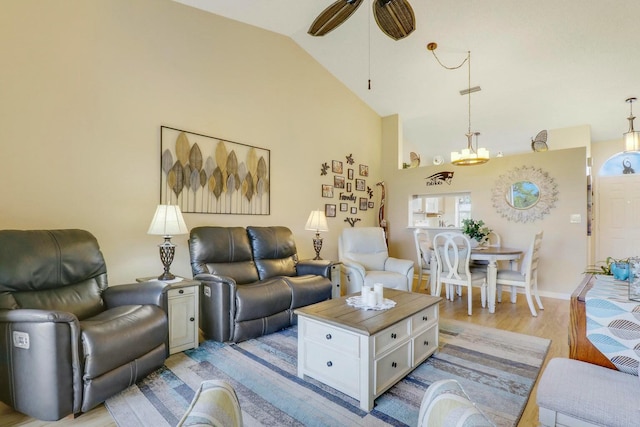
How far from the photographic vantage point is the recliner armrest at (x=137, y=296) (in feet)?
7.63

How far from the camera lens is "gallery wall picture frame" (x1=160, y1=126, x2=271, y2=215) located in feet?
10.5

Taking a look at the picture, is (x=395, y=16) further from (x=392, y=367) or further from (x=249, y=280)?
(x=249, y=280)

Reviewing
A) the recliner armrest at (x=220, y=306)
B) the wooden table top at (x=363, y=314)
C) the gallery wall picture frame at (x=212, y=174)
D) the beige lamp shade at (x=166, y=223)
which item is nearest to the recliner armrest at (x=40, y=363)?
the beige lamp shade at (x=166, y=223)

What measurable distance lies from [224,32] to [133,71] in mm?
1251

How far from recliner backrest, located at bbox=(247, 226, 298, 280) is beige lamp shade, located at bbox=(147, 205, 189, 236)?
991 millimetres

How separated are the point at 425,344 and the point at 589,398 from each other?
126cm

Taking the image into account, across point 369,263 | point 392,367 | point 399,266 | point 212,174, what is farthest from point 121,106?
point 399,266

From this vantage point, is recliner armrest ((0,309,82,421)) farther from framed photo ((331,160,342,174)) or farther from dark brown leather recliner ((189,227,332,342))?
framed photo ((331,160,342,174))

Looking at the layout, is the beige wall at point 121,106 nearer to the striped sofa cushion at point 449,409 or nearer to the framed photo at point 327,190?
the framed photo at point 327,190

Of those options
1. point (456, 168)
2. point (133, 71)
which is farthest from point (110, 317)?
point (456, 168)

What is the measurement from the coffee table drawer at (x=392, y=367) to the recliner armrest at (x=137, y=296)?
5.43 feet

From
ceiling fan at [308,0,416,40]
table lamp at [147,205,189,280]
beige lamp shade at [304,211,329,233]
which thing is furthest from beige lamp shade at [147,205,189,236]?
ceiling fan at [308,0,416,40]

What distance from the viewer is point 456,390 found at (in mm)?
664

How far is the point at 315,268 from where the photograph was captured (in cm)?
357
